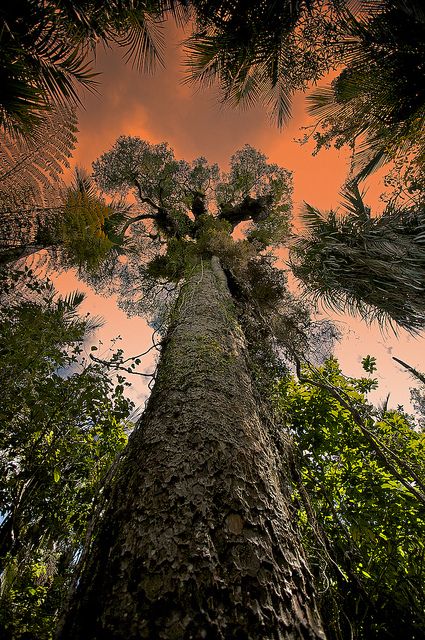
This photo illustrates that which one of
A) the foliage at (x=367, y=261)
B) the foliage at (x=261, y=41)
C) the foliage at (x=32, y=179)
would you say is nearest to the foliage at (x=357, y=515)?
the foliage at (x=367, y=261)

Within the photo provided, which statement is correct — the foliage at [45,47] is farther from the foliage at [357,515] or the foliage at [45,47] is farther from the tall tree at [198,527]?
the foliage at [357,515]

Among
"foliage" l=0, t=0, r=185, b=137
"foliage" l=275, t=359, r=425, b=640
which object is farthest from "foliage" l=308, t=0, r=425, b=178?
"foliage" l=275, t=359, r=425, b=640

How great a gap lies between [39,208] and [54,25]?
1656 mm

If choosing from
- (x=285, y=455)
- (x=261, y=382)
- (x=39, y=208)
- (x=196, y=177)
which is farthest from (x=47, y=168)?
(x=196, y=177)

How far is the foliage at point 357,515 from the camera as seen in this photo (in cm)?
161

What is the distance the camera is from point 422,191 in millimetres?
4410

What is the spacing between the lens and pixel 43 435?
2562 mm

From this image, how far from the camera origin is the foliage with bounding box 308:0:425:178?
3566 millimetres

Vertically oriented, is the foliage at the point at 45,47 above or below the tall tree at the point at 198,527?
above

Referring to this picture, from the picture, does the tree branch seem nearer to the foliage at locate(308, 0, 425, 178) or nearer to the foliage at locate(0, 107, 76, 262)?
the foliage at locate(0, 107, 76, 262)

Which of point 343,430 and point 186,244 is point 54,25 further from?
point 343,430

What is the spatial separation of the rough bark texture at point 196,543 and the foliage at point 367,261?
3.76m

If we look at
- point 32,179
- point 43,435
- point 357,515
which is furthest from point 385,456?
point 32,179

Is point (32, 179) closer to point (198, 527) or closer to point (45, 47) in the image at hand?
point (45, 47)
